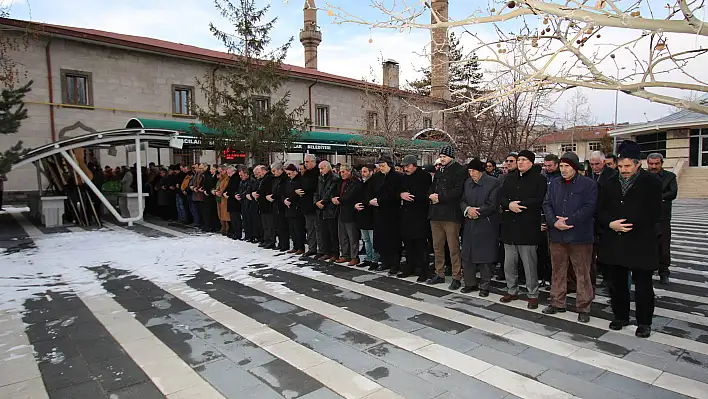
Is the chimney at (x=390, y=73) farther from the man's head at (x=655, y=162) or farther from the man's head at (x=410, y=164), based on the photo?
the man's head at (x=655, y=162)

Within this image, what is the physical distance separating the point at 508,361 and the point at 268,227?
6883mm

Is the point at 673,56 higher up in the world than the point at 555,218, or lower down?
higher up

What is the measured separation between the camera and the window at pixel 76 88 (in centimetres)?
2041

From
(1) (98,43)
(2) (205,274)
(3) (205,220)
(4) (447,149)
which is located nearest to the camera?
(4) (447,149)

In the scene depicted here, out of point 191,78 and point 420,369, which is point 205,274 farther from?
point 191,78

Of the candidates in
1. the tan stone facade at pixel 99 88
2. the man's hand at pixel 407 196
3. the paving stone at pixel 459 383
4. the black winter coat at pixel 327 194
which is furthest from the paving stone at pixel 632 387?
the tan stone facade at pixel 99 88

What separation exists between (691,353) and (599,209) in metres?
1.60

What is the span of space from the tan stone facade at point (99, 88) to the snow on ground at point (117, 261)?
10.6m

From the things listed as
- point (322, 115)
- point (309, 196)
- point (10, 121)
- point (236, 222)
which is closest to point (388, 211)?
point (309, 196)

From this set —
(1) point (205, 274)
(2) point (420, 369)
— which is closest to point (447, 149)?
(2) point (420, 369)

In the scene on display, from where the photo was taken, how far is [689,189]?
23578 mm

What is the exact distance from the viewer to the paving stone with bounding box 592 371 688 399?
3.29m

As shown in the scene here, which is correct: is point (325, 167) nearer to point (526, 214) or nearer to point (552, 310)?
point (526, 214)

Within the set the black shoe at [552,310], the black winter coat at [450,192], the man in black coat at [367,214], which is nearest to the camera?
the black shoe at [552,310]
